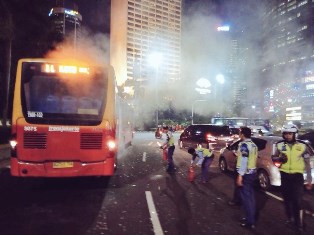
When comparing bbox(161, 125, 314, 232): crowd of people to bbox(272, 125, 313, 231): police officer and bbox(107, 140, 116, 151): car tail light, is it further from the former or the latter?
bbox(107, 140, 116, 151): car tail light

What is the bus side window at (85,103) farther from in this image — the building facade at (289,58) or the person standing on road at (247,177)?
the building facade at (289,58)

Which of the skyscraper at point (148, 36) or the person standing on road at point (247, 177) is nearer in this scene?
the person standing on road at point (247, 177)

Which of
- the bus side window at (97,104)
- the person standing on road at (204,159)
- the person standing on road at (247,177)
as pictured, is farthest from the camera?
the person standing on road at (204,159)

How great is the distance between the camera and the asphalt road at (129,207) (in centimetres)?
491

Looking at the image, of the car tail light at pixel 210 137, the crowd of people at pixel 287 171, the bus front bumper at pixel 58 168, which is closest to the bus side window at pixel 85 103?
the bus front bumper at pixel 58 168

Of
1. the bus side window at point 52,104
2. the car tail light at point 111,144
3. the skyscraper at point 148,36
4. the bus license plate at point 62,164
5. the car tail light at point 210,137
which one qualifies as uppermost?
the skyscraper at point 148,36

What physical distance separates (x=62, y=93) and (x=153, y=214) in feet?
11.4

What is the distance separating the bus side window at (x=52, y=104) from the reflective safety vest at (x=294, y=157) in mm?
4722

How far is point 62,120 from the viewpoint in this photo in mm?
7266

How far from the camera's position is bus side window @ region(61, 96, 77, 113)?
24.3 ft

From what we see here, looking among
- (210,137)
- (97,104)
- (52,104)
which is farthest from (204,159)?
(210,137)

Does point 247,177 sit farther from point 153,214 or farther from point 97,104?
point 97,104

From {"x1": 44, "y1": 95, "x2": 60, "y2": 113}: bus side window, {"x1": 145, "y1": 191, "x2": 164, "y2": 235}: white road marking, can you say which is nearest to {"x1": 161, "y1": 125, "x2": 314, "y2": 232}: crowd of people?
{"x1": 145, "y1": 191, "x2": 164, "y2": 235}: white road marking

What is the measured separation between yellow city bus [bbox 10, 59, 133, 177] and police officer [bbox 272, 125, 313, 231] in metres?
3.82
